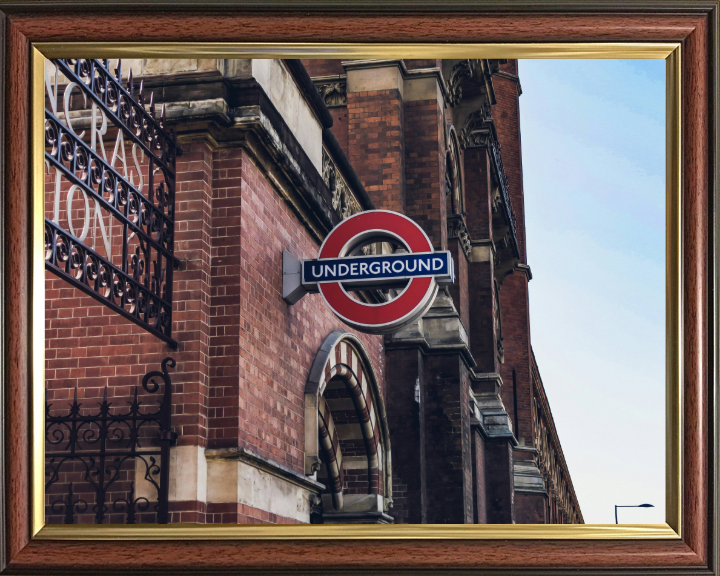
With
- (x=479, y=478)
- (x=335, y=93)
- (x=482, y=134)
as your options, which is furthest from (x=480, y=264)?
(x=335, y=93)

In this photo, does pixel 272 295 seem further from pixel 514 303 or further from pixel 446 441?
pixel 514 303

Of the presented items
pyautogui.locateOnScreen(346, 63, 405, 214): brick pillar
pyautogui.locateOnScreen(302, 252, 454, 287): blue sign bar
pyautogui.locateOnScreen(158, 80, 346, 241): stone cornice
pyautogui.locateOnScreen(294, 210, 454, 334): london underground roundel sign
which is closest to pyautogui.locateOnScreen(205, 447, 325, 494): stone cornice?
pyautogui.locateOnScreen(294, 210, 454, 334): london underground roundel sign

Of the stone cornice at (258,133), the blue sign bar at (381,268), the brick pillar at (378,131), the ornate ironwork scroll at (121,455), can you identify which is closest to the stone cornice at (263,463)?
the ornate ironwork scroll at (121,455)

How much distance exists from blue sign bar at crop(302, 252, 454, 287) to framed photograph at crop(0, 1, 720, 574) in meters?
0.02

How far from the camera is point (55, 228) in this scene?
4.95m

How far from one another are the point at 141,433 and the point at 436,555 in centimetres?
346

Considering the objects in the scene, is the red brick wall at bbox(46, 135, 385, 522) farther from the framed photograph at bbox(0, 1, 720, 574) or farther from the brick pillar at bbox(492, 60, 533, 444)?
the brick pillar at bbox(492, 60, 533, 444)

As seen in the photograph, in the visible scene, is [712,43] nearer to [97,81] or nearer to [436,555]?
[436,555]

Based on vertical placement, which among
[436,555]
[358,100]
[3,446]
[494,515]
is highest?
[358,100]

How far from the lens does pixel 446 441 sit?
1345 centimetres

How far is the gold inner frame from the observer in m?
3.27

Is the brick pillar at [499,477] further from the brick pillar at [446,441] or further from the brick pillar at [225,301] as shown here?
the brick pillar at [225,301]

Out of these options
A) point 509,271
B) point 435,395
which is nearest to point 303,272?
point 435,395

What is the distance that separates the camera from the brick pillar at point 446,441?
43.4 feet
